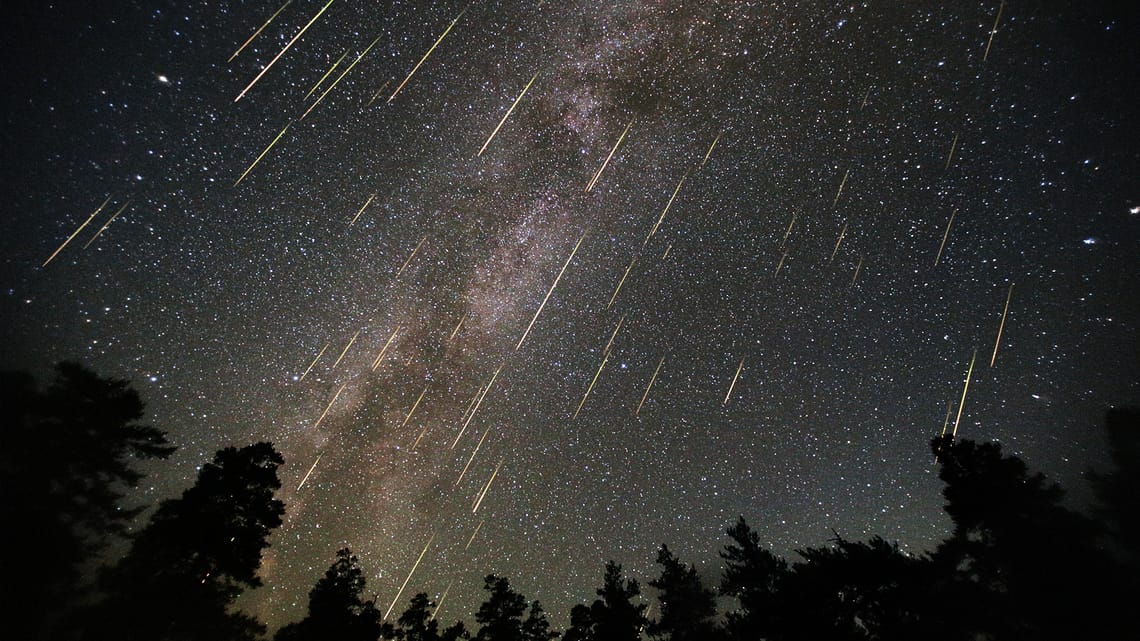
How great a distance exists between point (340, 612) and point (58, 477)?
1139cm

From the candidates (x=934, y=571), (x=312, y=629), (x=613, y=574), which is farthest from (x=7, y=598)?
(x=934, y=571)

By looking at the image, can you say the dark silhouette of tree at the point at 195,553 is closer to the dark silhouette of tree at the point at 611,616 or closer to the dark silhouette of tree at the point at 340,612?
the dark silhouette of tree at the point at 340,612

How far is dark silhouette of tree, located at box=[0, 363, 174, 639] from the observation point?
14.1 m

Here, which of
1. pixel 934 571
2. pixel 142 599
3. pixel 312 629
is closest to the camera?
pixel 934 571

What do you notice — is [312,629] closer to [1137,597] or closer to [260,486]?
[260,486]

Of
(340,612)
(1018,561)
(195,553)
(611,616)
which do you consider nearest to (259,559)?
(195,553)

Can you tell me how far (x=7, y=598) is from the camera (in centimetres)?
1342

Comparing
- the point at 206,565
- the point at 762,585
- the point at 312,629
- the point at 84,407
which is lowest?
the point at 312,629

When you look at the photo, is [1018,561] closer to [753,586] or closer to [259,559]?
[753,586]

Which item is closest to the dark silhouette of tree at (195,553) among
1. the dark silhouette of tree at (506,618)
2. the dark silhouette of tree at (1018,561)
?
the dark silhouette of tree at (506,618)

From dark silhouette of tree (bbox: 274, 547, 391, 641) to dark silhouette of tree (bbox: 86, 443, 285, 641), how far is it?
353 centimetres

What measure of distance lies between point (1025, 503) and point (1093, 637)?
13.8 ft

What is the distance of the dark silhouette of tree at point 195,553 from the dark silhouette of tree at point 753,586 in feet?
52.7

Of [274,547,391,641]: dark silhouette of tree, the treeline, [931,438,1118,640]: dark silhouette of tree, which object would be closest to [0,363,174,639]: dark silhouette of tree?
the treeline
